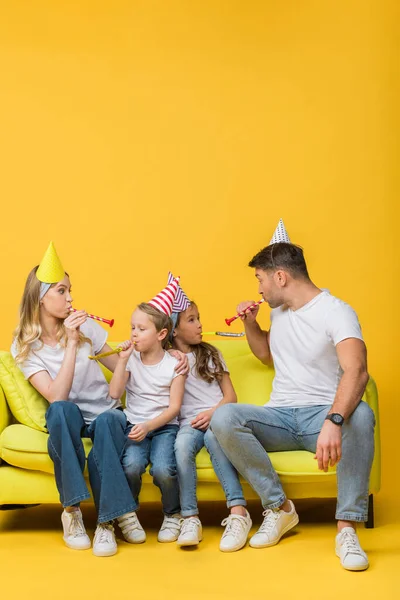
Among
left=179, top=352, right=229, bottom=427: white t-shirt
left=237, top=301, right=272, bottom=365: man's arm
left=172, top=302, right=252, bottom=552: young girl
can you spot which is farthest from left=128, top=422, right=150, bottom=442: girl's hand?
left=237, top=301, right=272, bottom=365: man's arm

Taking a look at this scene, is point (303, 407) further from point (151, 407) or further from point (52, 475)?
point (52, 475)

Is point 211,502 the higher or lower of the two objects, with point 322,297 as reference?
lower

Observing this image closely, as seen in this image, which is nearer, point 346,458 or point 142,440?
point 346,458

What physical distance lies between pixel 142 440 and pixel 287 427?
519mm

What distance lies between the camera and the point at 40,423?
3797mm

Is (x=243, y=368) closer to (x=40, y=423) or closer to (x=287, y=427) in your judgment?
(x=287, y=427)

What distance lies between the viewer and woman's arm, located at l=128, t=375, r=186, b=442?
3646 millimetres

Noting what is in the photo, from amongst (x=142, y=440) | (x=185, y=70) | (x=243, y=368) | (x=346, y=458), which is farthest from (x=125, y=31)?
(x=346, y=458)

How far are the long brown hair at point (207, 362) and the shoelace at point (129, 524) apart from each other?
0.63 m

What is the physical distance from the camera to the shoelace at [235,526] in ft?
11.4

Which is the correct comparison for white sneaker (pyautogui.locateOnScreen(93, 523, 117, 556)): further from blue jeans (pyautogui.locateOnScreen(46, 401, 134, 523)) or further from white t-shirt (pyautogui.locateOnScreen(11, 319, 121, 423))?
white t-shirt (pyautogui.locateOnScreen(11, 319, 121, 423))

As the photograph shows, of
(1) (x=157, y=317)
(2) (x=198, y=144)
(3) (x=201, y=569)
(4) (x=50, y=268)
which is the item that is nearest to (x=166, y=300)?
(1) (x=157, y=317)

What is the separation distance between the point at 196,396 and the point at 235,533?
63 centimetres

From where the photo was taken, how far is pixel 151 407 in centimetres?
382
